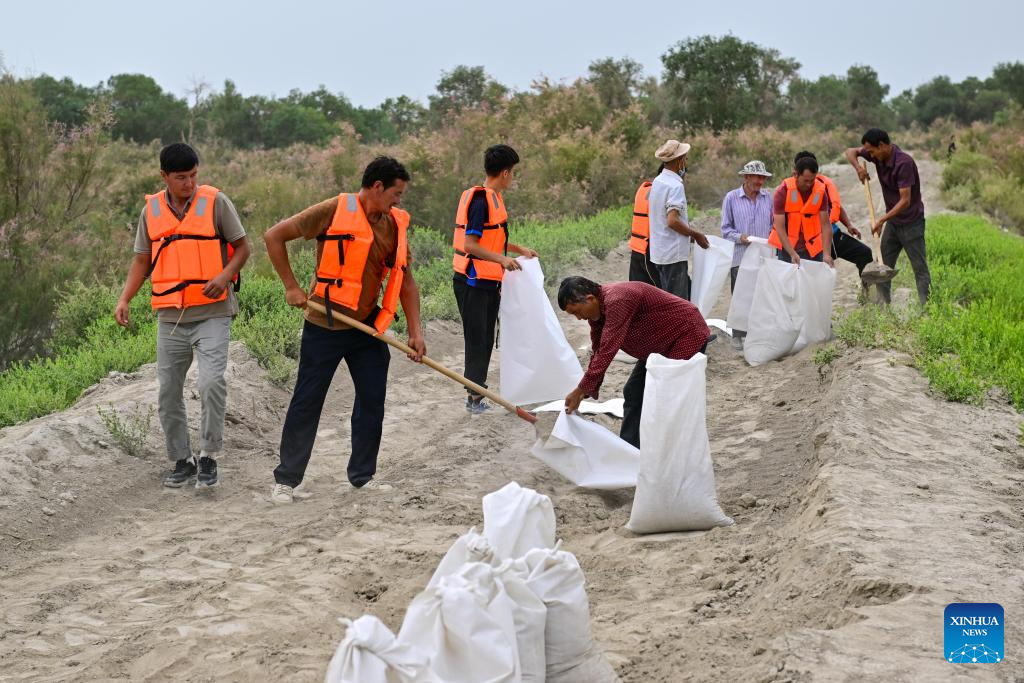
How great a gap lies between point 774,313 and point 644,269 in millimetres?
1083

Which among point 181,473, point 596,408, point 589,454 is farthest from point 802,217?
point 181,473

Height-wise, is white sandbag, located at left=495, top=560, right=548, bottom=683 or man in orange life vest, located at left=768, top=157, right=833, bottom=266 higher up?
man in orange life vest, located at left=768, top=157, right=833, bottom=266

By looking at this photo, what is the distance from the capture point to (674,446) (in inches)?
192

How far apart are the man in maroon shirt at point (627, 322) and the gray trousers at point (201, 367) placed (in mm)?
1898

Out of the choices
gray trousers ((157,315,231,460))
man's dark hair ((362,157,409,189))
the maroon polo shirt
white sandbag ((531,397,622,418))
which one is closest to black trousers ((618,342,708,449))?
white sandbag ((531,397,622,418))

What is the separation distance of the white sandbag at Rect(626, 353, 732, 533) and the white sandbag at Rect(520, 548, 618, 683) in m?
1.57

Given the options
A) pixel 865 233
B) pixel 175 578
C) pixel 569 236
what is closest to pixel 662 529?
pixel 175 578

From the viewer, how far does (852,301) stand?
11.1 meters

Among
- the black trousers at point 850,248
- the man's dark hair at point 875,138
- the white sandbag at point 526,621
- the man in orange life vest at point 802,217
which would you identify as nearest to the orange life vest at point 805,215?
the man in orange life vest at point 802,217

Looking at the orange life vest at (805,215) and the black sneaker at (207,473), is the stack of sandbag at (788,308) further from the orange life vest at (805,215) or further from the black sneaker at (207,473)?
the black sneaker at (207,473)

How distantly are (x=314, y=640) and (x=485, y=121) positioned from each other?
16546mm

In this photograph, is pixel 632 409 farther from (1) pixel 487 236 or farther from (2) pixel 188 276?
(2) pixel 188 276

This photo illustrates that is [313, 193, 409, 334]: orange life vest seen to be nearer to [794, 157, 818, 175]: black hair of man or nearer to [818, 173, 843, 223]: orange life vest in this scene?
[794, 157, 818, 175]: black hair of man

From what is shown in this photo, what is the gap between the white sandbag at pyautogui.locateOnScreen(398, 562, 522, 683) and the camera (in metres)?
2.90
